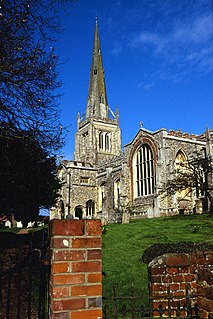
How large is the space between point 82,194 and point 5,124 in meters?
39.0

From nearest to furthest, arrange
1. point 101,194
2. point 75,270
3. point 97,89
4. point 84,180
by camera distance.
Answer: point 75,270 < point 101,194 < point 84,180 < point 97,89

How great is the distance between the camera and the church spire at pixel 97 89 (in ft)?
199

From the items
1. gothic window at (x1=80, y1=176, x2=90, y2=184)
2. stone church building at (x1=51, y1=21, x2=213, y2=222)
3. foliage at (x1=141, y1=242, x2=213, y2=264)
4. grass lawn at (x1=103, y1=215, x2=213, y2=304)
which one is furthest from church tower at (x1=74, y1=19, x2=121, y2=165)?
foliage at (x1=141, y1=242, x2=213, y2=264)

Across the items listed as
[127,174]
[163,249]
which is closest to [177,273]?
[163,249]

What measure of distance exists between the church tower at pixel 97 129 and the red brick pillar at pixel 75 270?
5204 centimetres

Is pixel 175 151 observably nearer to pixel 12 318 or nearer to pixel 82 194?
pixel 82 194

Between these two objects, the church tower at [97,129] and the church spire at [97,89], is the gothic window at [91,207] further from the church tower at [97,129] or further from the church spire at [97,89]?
the church spire at [97,89]

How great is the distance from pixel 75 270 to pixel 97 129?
5553cm

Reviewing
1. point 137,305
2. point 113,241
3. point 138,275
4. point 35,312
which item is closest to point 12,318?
point 35,312

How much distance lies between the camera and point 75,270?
2561 mm

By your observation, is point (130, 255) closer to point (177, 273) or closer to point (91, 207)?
point (177, 273)

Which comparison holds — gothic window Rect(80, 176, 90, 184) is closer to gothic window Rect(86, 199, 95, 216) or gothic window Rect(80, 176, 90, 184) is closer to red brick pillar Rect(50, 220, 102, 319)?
gothic window Rect(86, 199, 95, 216)

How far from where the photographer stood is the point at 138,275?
8.88m

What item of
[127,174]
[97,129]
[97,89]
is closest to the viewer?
[127,174]
